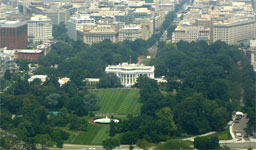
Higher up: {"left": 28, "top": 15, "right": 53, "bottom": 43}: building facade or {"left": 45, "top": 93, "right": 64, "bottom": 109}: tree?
{"left": 28, "top": 15, "right": 53, "bottom": 43}: building facade

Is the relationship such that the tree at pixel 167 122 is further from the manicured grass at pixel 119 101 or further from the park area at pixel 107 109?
the manicured grass at pixel 119 101

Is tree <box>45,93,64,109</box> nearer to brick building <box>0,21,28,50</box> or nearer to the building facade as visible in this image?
Result: brick building <box>0,21,28,50</box>

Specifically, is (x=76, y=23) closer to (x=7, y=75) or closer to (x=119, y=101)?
(x=7, y=75)

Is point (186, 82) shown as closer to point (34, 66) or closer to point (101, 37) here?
point (34, 66)

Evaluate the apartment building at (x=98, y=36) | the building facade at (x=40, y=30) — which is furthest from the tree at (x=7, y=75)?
the building facade at (x=40, y=30)

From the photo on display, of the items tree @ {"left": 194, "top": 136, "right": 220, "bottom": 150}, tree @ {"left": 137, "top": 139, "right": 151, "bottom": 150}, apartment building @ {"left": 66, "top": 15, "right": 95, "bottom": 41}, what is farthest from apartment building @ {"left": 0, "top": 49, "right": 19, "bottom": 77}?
tree @ {"left": 194, "top": 136, "right": 220, "bottom": 150}

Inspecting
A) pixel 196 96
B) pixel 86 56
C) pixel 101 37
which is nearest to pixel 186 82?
pixel 196 96
